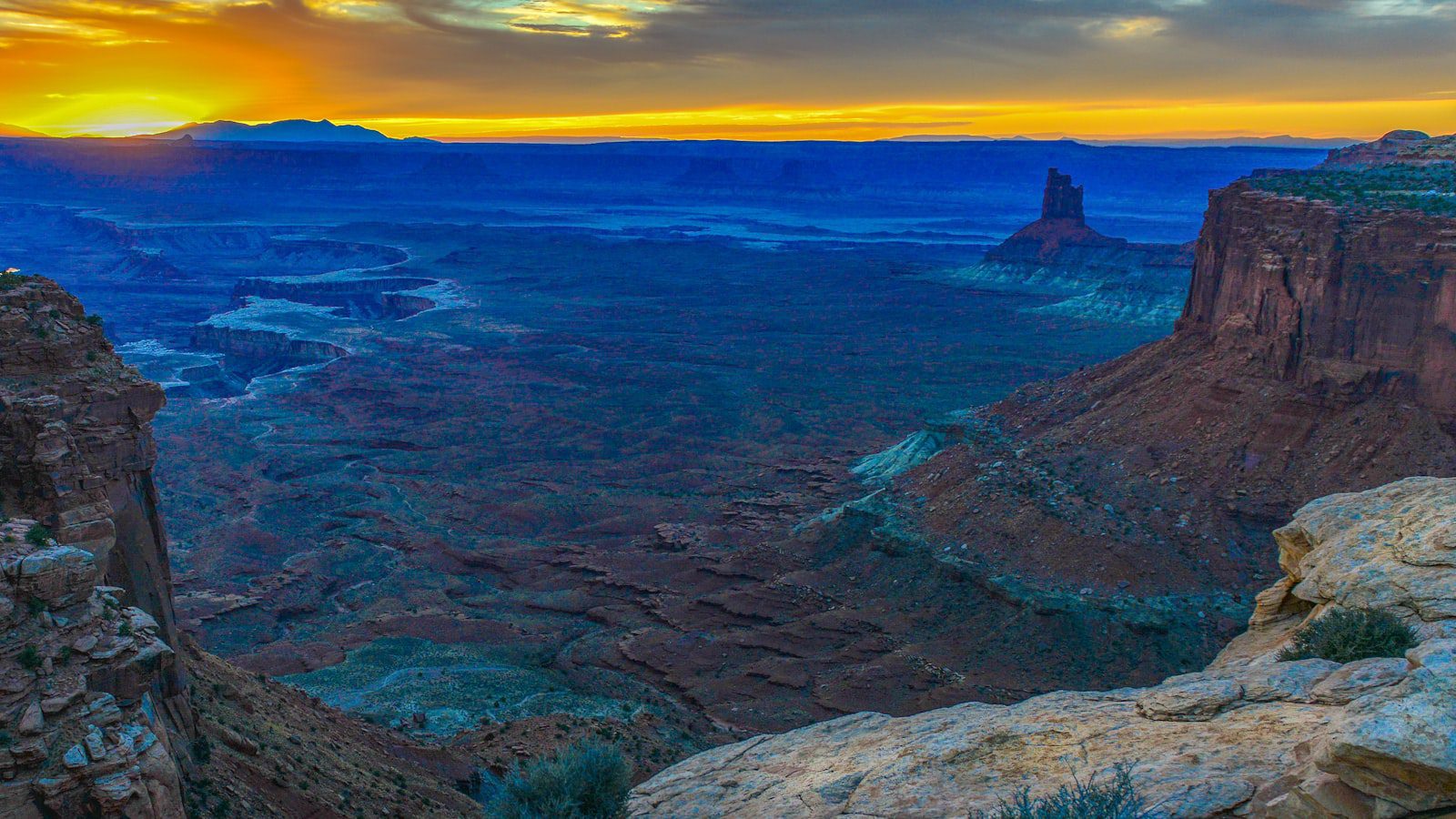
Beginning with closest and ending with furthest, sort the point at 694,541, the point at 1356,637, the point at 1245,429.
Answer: the point at 1356,637
the point at 1245,429
the point at 694,541

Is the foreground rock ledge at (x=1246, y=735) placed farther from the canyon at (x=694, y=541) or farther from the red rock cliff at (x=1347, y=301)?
the red rock cliff at (x=1347, y=301)

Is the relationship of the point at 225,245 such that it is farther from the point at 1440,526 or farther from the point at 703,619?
the point at 1440,526

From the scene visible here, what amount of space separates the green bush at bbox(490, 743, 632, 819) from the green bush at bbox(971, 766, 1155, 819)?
6258 millimetres

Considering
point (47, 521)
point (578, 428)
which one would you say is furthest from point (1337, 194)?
point (578, 428)

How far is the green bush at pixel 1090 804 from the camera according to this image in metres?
10.9

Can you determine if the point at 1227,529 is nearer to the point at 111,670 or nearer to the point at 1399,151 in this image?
the point at 1399,151

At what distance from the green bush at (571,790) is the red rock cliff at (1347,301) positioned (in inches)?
1088

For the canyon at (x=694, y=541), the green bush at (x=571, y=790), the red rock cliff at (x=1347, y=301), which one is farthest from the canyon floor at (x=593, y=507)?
the green bush at (x=571, y=790)

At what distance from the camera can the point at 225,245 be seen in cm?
19175

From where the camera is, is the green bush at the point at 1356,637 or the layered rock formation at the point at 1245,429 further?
the layered rock formation at the point at 1245,429

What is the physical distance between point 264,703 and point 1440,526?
19.6 meters

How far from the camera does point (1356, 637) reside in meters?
14.0

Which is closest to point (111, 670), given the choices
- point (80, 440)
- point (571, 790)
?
point (80, 440)

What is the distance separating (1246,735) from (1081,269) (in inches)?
4976
